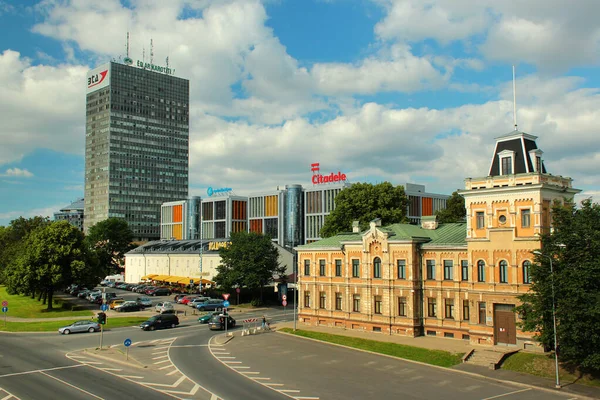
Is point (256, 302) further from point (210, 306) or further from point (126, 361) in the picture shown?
point (126, 361)

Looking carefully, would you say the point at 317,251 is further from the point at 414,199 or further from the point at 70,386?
the point at 414,199

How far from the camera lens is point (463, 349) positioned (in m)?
47.1

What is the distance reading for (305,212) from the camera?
5802 inches

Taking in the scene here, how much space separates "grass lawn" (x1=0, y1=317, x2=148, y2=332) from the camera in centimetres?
6220

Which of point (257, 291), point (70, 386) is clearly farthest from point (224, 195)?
point (70, 386)

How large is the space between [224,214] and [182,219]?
24999mm

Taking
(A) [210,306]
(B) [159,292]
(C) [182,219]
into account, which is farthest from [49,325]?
(C) [182,219]

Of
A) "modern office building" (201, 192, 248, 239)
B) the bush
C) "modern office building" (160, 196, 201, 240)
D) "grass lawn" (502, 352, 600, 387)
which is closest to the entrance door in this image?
"grass lawn" (502, 352, 600, 387)

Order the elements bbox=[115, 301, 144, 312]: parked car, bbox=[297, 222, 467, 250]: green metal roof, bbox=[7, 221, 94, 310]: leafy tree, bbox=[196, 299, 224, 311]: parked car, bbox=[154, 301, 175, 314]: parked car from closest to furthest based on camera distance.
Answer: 1. bbox=[297, 222, 467, 250]: green metal roof
2. bbox=[154, 301, 175, 314]: parked car
3. bbox=[7, 221, 94, 310]: leafy tree
4. bbox=[196, 299, 224, 311]: parked car
5. bbox=[115, 301, 144, 312]: parked car

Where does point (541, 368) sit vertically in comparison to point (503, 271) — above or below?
below

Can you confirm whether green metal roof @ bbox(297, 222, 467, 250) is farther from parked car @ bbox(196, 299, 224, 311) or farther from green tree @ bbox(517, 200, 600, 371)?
parked car @ bbox(196, 299, 224, 311)

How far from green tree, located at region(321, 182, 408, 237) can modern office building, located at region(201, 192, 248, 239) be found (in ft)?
262

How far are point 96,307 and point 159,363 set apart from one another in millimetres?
50334

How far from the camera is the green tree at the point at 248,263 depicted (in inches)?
3366
